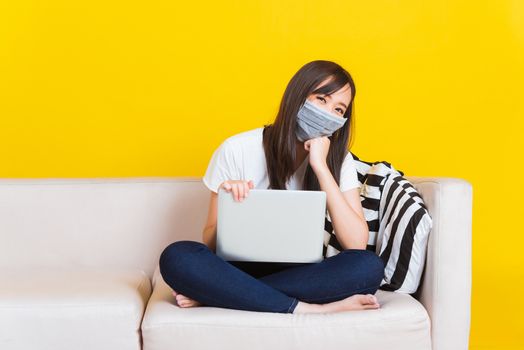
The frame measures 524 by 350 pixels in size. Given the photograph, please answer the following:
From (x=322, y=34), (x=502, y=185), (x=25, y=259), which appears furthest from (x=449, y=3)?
(x=25, y=259)

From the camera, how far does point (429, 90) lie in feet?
11.8

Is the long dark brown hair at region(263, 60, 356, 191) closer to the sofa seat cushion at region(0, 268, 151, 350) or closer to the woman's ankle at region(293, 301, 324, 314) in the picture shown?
the woman's ankle at region(293, 301, 324, 314)

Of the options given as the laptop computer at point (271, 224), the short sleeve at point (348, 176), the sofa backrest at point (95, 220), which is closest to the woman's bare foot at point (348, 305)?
the laptop computer at point (271, 224)

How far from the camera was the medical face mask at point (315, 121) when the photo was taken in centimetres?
236

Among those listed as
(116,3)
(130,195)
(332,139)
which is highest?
(116,3)

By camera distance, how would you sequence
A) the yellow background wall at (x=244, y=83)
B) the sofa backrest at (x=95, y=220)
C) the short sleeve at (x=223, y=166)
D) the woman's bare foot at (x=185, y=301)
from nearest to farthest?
the woman's bare foot at (x=185, y=301), the short sleeve at (x=223, y=166), the sofa backrest at (x=95, y=220), the yellow background wall at (x=244, y=83)

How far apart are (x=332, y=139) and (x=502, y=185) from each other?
1396mm

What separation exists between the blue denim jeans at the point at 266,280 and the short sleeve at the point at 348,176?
0.28 metres

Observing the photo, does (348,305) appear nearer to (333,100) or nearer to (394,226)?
(394,226)

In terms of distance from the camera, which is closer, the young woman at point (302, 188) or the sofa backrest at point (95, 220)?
the young woman at point (302, 188)

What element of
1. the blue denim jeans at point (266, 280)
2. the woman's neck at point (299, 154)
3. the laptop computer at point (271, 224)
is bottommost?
the blue denim jeans at point (266, 280)

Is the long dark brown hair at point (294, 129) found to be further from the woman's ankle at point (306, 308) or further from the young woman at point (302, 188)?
the woman's ankle at point (306, 308)

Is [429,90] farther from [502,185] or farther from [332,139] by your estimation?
[332,139]

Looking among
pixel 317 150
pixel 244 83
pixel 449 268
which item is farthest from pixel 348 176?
pixel 244 83
